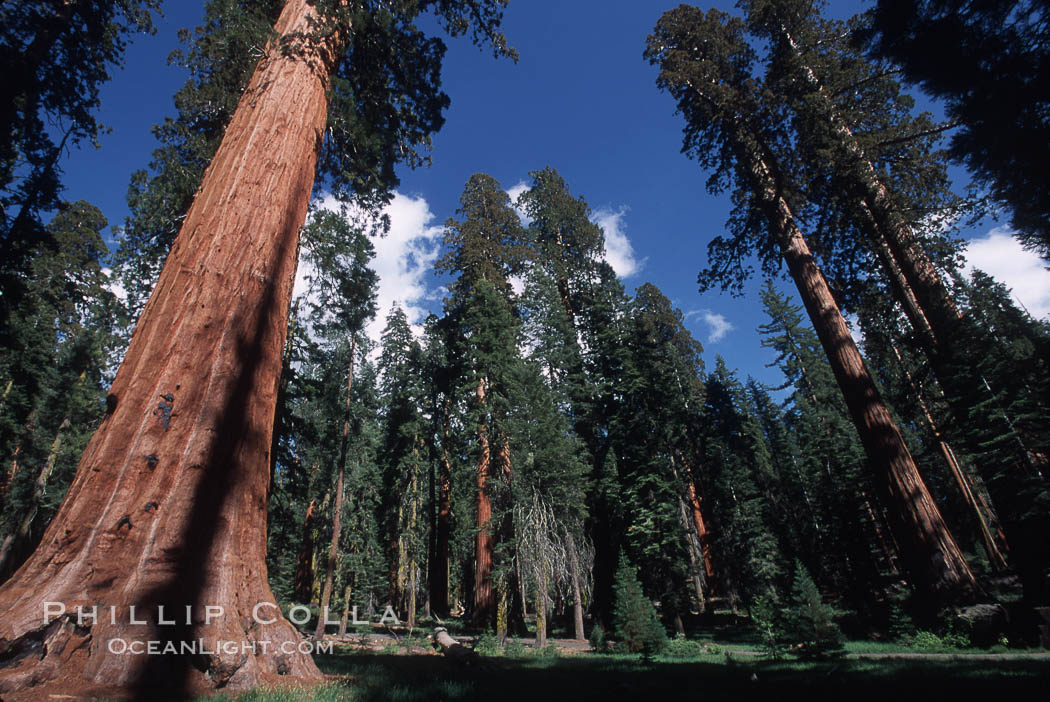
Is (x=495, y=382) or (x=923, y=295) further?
(x=495, y=382)

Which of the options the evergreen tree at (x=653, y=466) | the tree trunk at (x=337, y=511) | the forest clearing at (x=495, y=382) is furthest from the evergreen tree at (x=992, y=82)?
the tree trunk at (x=337, y=511)

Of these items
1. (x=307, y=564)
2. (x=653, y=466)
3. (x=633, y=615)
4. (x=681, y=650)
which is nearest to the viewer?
(x=633, y=615)

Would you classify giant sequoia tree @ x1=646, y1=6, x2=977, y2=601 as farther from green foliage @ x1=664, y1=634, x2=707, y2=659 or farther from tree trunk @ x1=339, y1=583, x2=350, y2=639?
tree trunk @ x1=339, y1=583, x2=350, y2=639

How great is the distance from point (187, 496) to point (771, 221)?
41.3 feet

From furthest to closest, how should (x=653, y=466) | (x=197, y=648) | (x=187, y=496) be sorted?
1. (x=653, y=466)
2. (x=187, y=496)
3. (x=197, y=648)

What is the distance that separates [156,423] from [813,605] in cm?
1190

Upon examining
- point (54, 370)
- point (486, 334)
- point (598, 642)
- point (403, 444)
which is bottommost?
point (598, 642)

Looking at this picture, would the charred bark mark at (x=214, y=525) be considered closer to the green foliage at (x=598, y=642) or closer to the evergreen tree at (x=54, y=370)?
the green foliage at (x=598, y=642)

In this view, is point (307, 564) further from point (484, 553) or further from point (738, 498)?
point (738, 498)

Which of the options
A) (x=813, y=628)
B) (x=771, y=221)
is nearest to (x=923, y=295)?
(x=771, y=221)

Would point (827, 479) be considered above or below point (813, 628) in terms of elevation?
above

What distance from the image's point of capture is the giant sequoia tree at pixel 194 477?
8.15 ft

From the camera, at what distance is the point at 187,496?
2.99 meters

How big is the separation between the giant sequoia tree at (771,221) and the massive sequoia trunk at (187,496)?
9.58 meters
